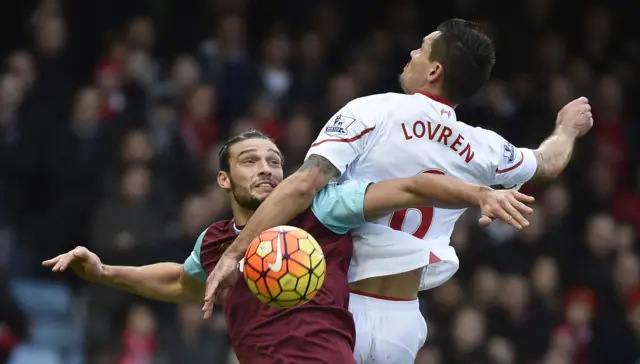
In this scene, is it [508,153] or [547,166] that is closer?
[508,153]

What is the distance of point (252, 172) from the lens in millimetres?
6586

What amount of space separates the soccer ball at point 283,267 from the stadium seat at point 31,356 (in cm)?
625

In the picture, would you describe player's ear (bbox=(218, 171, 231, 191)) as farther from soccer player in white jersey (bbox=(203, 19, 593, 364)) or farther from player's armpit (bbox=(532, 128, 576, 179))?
player's armpit (bbox=(532, 128, 576, 179))

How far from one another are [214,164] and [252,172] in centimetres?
560

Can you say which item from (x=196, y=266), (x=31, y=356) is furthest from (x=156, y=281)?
(x=31, y=356)

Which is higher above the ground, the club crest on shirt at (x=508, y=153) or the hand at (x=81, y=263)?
the club crest on shirt at (x=508, y=153)

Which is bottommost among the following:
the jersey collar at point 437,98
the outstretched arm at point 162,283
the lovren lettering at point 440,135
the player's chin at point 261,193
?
the outstretched arm at point 162,283

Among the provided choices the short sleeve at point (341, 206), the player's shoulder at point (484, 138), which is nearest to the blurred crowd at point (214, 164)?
the player's shoulder at point (484, 138)

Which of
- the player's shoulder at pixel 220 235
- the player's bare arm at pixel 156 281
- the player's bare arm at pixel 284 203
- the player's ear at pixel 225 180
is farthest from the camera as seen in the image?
the player's bare arm at pixel 156 281

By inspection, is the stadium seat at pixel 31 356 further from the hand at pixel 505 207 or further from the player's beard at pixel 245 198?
the hand at pixel 505 207

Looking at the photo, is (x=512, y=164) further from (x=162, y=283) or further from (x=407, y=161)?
(x=162, y=283)

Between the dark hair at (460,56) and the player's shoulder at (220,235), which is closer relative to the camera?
the dark hair at (460,56)

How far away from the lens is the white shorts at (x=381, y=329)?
6.31m

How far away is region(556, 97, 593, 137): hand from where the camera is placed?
23.3ft
